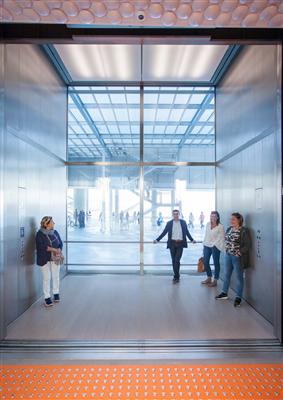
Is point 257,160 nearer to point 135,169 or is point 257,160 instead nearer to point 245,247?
point 245,247

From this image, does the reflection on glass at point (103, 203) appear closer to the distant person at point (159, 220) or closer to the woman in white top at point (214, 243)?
the distant person at point (159, 220)

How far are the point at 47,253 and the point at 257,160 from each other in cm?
397

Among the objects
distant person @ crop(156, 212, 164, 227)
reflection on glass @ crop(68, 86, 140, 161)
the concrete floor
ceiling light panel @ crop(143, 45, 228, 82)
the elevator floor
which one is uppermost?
ceiling light panel @ crop(143, 45, 228, 82)

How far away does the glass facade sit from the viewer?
25.7 feet

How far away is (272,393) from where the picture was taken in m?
→ 2.67

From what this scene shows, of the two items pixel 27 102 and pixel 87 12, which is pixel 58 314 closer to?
pixel 27 102

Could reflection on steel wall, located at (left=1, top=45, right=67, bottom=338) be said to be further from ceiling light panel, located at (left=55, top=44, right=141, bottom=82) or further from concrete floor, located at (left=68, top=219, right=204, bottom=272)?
concrete floor, located at (left=68, top=219, right=204, bottom=272)

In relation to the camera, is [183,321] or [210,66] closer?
[183,321]

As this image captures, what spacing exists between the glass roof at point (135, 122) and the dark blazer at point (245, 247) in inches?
136

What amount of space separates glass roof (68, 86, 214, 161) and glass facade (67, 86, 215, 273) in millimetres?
27

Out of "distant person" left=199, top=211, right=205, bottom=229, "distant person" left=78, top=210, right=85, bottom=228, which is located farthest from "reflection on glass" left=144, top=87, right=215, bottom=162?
"distant person" left=78, top=210, right=85, bottom=228

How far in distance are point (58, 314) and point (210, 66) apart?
20.2 feet

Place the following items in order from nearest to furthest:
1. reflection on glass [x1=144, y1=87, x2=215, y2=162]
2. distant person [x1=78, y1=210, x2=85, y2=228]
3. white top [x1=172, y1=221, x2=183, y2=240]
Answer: white top [x1=172, y1=221, x2=183, y2=240] < reflection on glass [x1=144, y1=87, x2=215, y2=162] < distant person [x1=78, y1=210, x2=85, y2=228]

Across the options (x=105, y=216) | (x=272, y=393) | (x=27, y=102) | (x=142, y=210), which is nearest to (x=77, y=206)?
(x=105, y=216)
